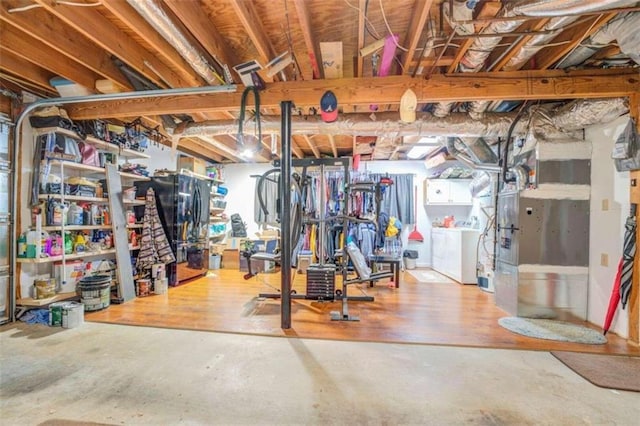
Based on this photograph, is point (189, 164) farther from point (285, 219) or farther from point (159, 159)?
point (285, 219)

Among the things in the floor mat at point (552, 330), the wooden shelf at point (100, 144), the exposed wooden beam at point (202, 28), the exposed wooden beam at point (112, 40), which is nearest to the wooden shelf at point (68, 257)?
the wooden shelf at point (100, 144)

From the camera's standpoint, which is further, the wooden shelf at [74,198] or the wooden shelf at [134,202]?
the wooden shelf at [134,202]

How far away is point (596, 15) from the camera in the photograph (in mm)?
2168

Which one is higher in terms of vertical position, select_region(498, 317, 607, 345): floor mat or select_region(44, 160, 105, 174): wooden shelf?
select_region(44, 160, 105, 174): wooden shelf

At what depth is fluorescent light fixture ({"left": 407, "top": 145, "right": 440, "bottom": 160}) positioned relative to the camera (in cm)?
582

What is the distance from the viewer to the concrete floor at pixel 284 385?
1846 millimetres

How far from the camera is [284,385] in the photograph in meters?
2.17

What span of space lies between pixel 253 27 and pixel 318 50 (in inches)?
29.6

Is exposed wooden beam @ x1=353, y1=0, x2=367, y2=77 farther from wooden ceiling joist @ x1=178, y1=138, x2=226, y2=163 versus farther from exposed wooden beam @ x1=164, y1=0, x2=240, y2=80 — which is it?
wooden ceiling joist @ x1=178, y1=138, x2=226, y2=163

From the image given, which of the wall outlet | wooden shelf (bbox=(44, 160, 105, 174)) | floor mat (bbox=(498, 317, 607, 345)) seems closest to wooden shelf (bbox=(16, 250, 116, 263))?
wooden shelf (bbox=(44, 160, 105, 174))

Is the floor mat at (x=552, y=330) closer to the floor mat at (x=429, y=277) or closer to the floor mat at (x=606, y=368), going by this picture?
the floor mat at (x=606, y=368)

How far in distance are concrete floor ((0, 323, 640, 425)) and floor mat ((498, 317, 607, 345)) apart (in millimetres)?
554

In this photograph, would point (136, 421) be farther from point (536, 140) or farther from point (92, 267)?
point (536, 140)

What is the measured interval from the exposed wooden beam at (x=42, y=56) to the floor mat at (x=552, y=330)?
551 centimetres
